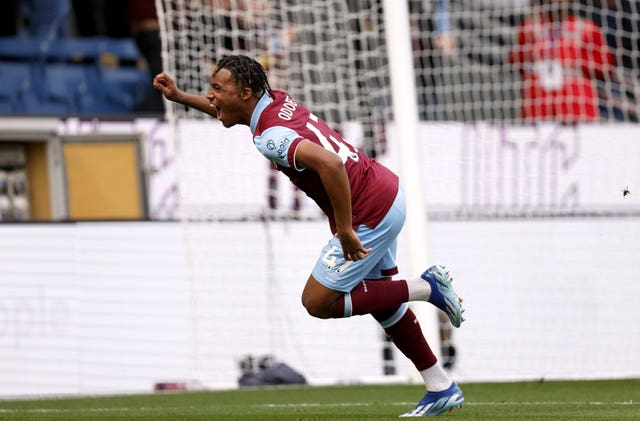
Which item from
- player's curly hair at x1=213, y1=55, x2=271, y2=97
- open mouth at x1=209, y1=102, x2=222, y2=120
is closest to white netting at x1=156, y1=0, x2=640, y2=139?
open mouth at x1=209, y1=102, x2=222, y2=120

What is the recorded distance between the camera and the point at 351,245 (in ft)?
19.8

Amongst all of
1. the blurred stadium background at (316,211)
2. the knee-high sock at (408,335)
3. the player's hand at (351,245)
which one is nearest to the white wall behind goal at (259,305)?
the blurred stadium background at (316,211)

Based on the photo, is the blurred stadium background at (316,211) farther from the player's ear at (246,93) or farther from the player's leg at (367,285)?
the player's ear at (246,93)

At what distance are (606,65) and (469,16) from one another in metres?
1.48

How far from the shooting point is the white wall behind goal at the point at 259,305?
1120cm

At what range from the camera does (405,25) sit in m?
10.3

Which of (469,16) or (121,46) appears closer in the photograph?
(469,16)

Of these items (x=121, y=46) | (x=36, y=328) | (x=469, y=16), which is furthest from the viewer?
(x=121, y=46)

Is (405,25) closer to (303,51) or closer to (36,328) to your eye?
(303,51)

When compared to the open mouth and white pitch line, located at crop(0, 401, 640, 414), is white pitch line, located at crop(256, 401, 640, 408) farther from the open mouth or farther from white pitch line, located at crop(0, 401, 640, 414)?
the open mouth

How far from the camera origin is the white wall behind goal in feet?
36.7

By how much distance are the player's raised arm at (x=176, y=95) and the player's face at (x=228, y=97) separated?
16.6 inches

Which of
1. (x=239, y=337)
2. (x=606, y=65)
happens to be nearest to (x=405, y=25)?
(x=239, y=337)

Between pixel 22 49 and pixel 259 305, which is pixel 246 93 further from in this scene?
pixel 22 49
